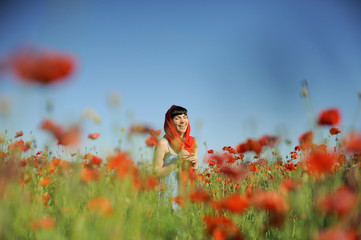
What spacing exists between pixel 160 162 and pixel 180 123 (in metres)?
0.56

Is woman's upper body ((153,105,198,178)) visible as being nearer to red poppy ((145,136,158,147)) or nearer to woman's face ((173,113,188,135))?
woman's face ((173,113,188,135))

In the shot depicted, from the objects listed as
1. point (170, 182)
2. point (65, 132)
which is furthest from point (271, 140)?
point (65, 132)

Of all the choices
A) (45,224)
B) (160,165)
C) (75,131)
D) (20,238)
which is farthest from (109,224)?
(160,165)

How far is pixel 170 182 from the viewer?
240 centimetres

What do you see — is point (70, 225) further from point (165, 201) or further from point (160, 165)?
point (160, 165)

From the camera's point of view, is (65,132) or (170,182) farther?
(170,182)

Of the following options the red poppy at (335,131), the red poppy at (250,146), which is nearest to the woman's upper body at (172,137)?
the red poppy at (250,146)

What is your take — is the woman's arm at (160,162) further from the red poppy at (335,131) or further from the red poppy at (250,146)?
the red poppy at (335,131)

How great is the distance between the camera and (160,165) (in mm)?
3004

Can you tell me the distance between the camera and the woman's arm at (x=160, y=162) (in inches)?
111

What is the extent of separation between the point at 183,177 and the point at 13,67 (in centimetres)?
141

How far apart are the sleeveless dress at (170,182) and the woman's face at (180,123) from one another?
0.31 m

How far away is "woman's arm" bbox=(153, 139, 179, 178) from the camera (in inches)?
111

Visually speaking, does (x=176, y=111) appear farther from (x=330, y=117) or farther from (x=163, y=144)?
(x=330, y=117)
